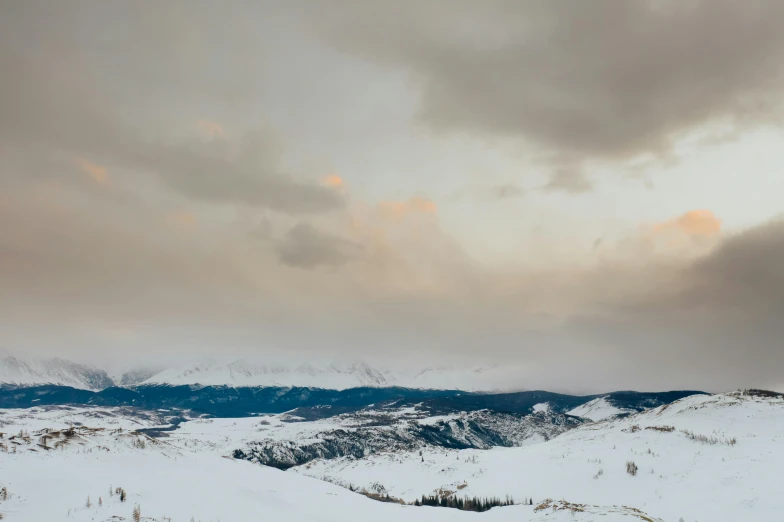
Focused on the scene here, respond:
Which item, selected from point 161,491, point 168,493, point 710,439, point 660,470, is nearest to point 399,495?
point 660,470

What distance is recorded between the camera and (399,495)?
9375cm

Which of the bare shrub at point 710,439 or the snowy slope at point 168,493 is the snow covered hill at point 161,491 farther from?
the bare shrub at point 710,439

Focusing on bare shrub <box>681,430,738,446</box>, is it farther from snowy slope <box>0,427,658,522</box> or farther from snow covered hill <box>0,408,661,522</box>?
snowy slope <box>0,427,658,522</box>

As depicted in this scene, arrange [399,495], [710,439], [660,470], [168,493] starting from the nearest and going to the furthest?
[168,493] < [660,470] < [710,439] < [399,495]

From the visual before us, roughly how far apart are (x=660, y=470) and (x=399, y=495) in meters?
48.0

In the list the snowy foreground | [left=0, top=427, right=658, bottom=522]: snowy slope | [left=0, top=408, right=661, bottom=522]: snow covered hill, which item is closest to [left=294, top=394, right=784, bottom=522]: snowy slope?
the snowy foreground

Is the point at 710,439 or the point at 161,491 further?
the point at 710,439

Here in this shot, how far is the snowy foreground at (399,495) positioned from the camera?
2650cm

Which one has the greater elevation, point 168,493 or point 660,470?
point 168,493

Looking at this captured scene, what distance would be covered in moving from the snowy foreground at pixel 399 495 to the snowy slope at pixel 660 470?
0.23m

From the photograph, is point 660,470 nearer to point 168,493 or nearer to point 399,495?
point 399,495

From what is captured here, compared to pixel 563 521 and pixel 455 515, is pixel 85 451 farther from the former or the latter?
pixel 563 521

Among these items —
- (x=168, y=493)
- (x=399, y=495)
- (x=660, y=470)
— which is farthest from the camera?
(x=399, y=495)

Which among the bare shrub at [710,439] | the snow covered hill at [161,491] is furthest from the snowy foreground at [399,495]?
the bare shrub at [710,439]
